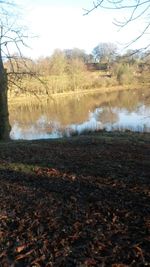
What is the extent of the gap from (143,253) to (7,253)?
144 centimetres

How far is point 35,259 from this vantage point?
12.5ft

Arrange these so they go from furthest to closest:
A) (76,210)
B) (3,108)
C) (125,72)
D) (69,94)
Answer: (69,94)
(125,72)
(3,108)
(76,210)

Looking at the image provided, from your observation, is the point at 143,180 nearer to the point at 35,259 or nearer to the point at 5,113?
the point at 35,259

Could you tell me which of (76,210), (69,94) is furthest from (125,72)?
(76,210)

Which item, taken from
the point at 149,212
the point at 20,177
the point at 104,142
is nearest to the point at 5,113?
the point at 104,142

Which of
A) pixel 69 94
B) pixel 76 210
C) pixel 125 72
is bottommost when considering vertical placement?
pixel 69 94

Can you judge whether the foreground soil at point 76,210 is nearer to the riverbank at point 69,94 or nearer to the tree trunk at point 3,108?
the tree trunk at point 3,108

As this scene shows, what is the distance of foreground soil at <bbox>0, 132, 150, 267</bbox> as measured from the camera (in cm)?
386

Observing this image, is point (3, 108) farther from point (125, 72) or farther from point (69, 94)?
point (69, 94)

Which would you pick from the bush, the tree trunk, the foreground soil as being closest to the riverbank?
the bush

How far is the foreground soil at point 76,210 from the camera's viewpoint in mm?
3855

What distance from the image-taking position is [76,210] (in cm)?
495

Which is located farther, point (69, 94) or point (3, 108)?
point (69, 94)

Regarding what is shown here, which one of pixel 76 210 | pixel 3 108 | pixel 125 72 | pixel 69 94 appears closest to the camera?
pixel 76 210
